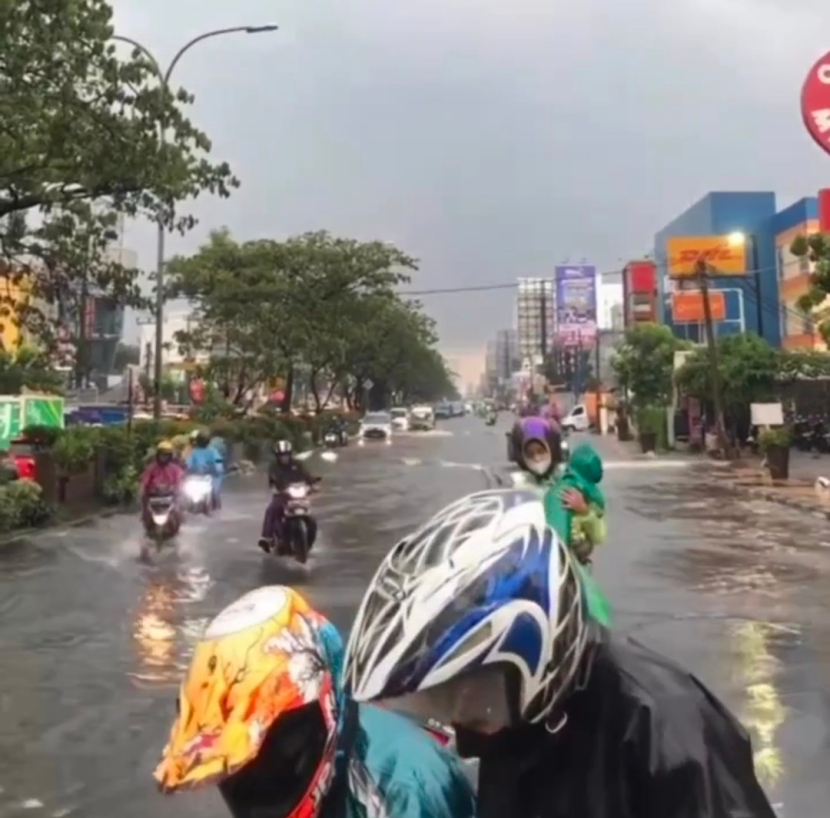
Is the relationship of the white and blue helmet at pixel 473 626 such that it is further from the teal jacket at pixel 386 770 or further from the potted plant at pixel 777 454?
the potted plant at pixel 777 454

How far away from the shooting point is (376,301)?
160 feet

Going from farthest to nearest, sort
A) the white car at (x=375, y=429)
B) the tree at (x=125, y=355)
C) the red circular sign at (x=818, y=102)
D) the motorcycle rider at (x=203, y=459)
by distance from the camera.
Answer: the tree at (x=125, y=355)
the white car at (x=375, y=429)
the motorcycle rider at (x=203, y=459)
the red circular sign at (x=818, y=102)

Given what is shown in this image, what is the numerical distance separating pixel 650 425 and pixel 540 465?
3650 centimetres

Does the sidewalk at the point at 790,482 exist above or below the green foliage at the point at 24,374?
below

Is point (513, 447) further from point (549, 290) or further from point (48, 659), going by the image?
point (549, 290)

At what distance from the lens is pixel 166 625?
8.98 m

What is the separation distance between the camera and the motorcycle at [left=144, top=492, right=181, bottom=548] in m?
13.3

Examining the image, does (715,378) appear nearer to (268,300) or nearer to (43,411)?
(268,300)

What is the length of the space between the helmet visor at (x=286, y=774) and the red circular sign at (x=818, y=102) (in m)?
14.2

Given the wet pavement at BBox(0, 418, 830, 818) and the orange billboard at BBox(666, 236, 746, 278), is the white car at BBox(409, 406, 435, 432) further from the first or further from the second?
the wet pavement at BBox(0, 418, 830, 818)

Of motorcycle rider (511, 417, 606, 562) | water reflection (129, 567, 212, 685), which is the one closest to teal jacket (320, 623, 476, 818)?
motorcycle rider (511, 417, 606, 562)

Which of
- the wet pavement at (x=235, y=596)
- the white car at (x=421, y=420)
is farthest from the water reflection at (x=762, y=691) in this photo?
the white car at (x=421, y=420)

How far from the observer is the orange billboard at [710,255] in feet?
170

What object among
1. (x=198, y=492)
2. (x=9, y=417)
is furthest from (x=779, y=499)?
(x=9, y=417)
